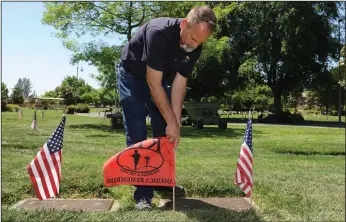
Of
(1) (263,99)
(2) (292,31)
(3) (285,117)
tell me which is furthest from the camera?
(1) (263,99)

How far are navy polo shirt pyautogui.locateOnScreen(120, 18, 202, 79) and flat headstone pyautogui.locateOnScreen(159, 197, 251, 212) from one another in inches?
46.7

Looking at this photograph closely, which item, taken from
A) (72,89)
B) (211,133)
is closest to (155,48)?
(211,133)

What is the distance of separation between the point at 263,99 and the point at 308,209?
175 feet

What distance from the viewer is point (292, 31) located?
93.3ft

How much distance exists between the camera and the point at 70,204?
363cm

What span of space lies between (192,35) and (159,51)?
278mm

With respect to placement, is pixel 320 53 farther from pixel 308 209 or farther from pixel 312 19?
pixel 308 209

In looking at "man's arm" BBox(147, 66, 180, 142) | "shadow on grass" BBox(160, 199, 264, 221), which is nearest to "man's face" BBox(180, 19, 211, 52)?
"man's arm" BBox(147, 66, 180, 142)

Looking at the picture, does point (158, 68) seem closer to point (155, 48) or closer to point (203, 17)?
point (155, 48)

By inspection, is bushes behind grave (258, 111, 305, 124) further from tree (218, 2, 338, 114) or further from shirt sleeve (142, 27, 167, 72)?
shirt sleeve (142, 27, 167, 72)

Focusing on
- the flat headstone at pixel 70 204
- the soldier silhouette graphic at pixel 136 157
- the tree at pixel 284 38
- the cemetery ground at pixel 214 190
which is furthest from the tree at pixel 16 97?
the soldier silhouette graphic at pixel 136 157

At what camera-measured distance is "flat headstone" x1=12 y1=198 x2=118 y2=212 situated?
11.4 feet

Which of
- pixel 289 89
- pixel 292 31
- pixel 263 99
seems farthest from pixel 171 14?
pixel 263 99

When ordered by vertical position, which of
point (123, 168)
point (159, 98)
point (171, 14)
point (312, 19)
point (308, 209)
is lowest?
point (308, 209)
